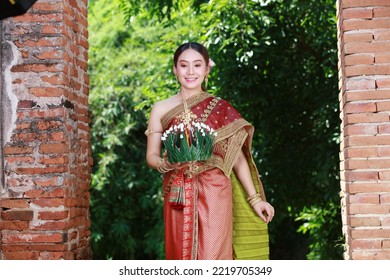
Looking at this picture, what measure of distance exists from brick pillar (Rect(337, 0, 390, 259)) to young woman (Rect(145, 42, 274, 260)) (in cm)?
61

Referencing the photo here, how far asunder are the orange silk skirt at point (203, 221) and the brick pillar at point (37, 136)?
804 millimetres

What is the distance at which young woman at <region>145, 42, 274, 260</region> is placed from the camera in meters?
4.54

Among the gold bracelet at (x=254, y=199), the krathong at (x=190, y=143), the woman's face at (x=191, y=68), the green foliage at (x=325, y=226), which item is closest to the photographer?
the krathong at (x=190, y=143)

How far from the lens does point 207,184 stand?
458 centimetres

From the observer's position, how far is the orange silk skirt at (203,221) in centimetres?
452

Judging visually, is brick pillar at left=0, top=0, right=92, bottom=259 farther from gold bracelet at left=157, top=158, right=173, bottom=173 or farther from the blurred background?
the blurred background

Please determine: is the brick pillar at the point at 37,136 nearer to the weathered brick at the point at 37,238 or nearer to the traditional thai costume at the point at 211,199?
the weathered brick at the point at 37,238

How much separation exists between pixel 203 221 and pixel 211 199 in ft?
0.50

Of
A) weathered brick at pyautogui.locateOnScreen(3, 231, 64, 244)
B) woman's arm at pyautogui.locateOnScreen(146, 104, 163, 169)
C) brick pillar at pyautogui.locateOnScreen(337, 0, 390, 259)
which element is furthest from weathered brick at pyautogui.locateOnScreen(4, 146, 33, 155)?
brick pillar at pyautogui.locateOnScreen(337, 0, 390, 259)

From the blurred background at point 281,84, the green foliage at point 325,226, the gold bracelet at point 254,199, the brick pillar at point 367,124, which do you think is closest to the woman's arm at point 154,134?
the gold bracelet at point 254,199

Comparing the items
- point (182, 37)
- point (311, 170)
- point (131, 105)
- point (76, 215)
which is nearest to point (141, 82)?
point (131, 105)

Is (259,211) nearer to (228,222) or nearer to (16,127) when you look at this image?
(228,222)

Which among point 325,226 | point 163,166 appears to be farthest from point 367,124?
point 325,226

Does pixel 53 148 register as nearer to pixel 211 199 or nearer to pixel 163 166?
pixel 163 166
